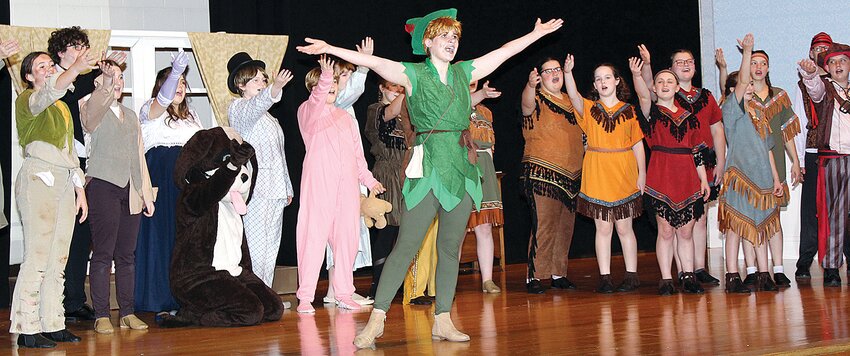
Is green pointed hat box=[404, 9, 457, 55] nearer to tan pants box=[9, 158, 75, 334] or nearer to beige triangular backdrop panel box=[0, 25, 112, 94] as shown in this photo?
tan pants box=[9, 158, 75, 334]

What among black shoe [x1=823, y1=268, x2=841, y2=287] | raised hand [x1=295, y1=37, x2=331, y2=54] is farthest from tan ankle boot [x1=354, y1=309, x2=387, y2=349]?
black shoe [x1=823, y1=268, x2=841, y2=287]

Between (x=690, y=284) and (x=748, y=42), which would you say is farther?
(x=690, y=284)

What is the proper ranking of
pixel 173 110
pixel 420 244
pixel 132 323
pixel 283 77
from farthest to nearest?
pixel 173 110 → pixel 283 77 → pixel 132 323 → pixel 420 244

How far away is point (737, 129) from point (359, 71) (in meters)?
2.15

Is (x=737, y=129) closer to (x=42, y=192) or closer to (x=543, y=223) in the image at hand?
(x=543, y=223)

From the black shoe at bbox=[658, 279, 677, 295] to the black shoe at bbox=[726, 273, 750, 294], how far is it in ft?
0.95

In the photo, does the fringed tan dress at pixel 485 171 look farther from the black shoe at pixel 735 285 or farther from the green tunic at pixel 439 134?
the green tunic at pixel 439 134

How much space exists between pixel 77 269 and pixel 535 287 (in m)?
2.49

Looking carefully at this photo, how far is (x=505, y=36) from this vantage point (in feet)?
26.9

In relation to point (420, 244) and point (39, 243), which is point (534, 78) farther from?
point (39, 243)

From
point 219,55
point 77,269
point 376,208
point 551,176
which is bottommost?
point 77,269

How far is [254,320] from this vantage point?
509 cm

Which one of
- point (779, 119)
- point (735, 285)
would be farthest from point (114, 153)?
point (779, 119)

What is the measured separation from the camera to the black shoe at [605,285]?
6.05m
